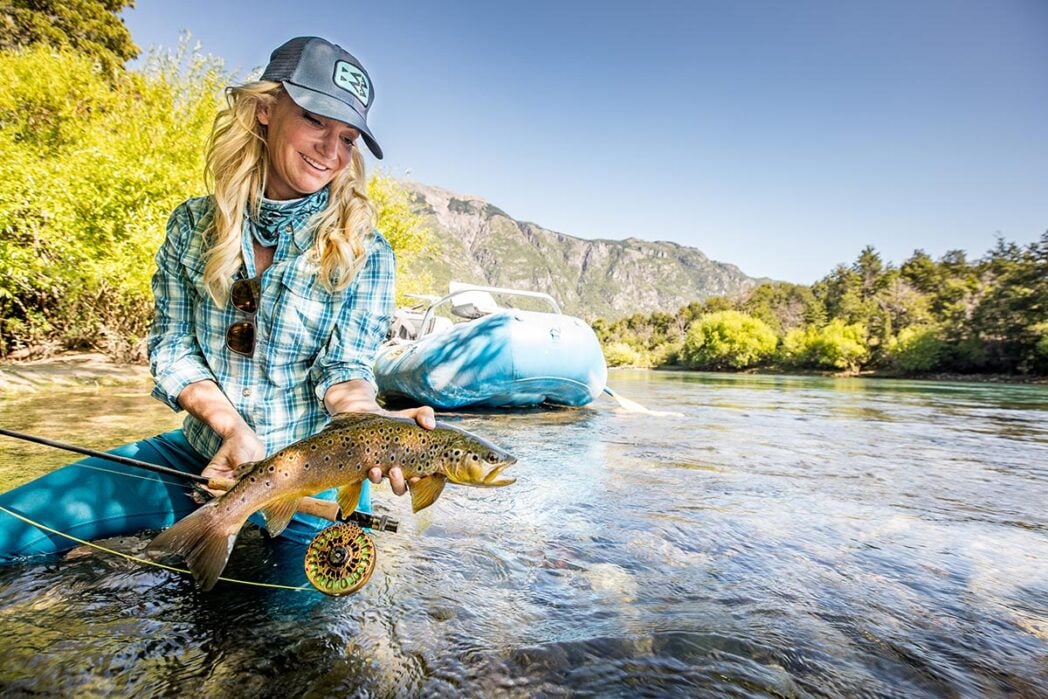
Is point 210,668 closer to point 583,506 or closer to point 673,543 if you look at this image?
point 673,543

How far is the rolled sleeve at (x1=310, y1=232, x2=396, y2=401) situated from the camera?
2664 millimetres

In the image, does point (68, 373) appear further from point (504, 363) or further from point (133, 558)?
point (133, 558)

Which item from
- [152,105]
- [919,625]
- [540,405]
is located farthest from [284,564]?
[152,105]

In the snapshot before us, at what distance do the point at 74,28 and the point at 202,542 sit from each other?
1567 inches

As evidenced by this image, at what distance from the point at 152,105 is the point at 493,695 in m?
19.1

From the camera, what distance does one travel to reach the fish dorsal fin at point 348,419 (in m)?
2.08

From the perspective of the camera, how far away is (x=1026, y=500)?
4.84m

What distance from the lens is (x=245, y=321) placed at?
2.63 meters

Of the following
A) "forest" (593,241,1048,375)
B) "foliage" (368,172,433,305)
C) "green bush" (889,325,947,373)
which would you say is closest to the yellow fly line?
"foliage" (368,172,433,305)

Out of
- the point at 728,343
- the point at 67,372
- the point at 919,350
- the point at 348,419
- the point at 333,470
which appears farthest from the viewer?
the point at 728,343

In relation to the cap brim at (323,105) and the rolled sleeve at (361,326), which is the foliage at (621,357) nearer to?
the rolled sleeve at (361,326)

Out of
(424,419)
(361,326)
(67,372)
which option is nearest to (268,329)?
(361,326)

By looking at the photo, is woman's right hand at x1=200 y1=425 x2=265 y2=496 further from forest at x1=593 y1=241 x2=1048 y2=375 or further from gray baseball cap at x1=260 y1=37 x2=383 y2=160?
forest at x1=593 y1=241 x2=1048 y2=375

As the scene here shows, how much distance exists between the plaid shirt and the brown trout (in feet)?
2.10
